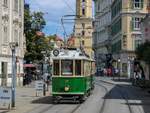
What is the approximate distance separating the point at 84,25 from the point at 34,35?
8777 cm

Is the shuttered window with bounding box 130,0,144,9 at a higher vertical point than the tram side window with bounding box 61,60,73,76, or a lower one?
higher

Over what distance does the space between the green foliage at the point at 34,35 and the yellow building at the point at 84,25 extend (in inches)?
2988

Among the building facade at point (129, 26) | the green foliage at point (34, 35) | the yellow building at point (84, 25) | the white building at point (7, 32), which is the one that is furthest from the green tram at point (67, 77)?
the yellow building at point (84, 25)

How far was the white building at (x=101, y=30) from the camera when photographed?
150m

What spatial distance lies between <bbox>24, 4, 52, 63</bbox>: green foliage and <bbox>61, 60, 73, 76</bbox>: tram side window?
4282cm

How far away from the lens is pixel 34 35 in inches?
3132

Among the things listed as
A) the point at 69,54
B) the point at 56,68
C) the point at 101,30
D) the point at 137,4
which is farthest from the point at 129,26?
the point at 56,68

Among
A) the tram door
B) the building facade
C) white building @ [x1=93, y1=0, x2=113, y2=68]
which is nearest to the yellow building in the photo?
white building @ [x1=93, y1=0, x2=113, y2=68]

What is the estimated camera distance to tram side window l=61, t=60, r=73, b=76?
34938 mm

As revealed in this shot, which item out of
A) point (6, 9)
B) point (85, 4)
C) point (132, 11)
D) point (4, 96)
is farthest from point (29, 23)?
point (85, 4)

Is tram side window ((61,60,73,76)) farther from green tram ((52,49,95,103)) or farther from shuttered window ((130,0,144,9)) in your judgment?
shuttered window ((130,0,144,9))

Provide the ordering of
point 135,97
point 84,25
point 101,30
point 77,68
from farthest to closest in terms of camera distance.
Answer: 1. point 84,25
2. point 101,30
3. point 135,97
4. point 77,68

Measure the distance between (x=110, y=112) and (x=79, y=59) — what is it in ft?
24.3

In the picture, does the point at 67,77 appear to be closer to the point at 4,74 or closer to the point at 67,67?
the point at 67,67
